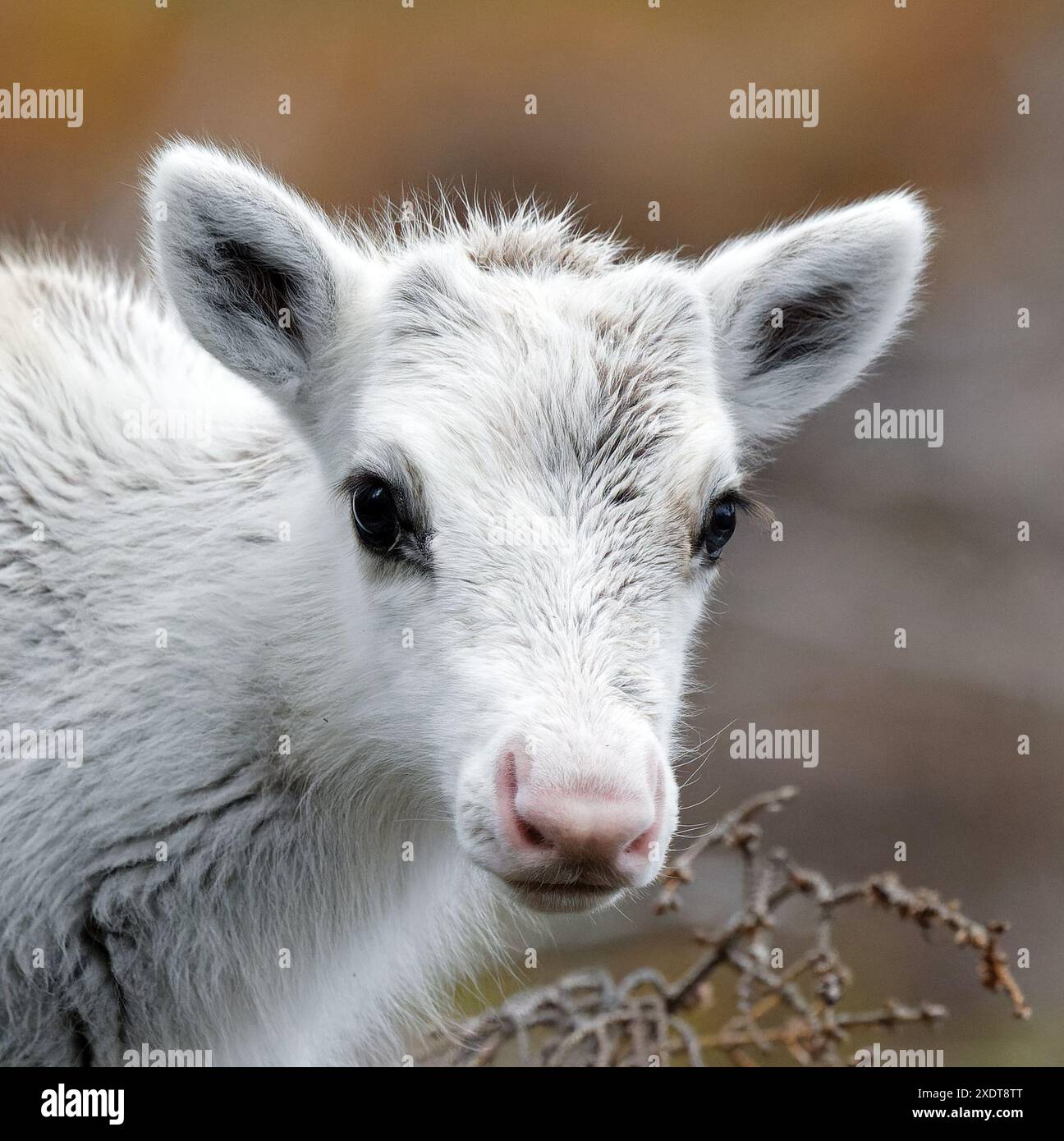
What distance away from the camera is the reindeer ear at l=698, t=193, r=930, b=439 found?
18.9 feet

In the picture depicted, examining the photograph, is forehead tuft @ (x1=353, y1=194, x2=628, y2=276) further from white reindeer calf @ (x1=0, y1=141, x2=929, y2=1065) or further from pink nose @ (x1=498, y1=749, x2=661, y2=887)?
pink nose @ (x1=498, y1=749, x2=661, y2=887)

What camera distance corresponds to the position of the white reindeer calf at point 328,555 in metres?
4.70

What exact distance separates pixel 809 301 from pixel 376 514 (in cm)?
228

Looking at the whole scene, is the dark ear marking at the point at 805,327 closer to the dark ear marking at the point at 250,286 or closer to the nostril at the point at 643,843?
the dark ear marking at the point at 250,286

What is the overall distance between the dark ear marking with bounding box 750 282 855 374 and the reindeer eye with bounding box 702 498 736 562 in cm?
105

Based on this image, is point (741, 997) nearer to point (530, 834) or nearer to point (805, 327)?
point (530, 834)

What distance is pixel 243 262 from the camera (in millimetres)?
5434

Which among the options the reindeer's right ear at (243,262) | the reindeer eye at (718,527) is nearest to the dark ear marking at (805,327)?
the reindeer eye at (718,527)

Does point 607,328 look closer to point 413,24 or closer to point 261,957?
point 261,957

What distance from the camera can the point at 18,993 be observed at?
17.8 feet

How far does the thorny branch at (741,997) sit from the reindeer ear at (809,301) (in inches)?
75.2

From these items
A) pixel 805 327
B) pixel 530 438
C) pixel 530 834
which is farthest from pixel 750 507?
pixel 530 834

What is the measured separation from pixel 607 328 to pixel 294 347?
4.27 ft

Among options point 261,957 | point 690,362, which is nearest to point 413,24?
point 690,362
